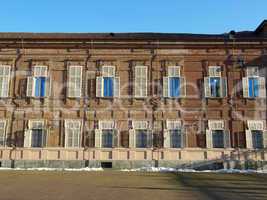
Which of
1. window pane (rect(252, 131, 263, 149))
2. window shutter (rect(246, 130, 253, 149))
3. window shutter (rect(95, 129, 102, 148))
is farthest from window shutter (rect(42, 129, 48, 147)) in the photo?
window pane (rect(252, 131, 263, 149))

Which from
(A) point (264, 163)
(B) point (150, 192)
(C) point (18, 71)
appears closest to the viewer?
(B) point (150, 192)

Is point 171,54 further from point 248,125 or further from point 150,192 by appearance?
point 150,192

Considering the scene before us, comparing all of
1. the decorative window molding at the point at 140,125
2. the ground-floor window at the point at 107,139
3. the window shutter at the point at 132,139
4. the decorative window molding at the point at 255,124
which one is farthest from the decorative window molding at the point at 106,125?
the decorative window molding at the point at 255,124

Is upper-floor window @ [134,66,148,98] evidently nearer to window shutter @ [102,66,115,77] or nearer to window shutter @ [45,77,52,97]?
window shutter @ [102,66,115,77]

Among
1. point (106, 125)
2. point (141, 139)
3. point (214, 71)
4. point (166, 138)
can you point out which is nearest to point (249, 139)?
point (214, 71)

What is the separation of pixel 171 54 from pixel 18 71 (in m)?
9.73

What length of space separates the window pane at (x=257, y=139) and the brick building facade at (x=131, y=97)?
0.19 feet

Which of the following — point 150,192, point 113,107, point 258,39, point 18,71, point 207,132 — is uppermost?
point 258,39

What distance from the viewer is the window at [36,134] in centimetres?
2347

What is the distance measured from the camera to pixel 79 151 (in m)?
23.3

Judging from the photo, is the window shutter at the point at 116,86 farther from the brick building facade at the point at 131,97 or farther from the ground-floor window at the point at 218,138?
the ground-floor window at the point at 218,138

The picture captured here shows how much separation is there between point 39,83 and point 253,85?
526 inches

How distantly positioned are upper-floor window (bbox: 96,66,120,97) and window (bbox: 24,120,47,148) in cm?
393

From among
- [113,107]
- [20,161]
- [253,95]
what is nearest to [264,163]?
[253,95]
